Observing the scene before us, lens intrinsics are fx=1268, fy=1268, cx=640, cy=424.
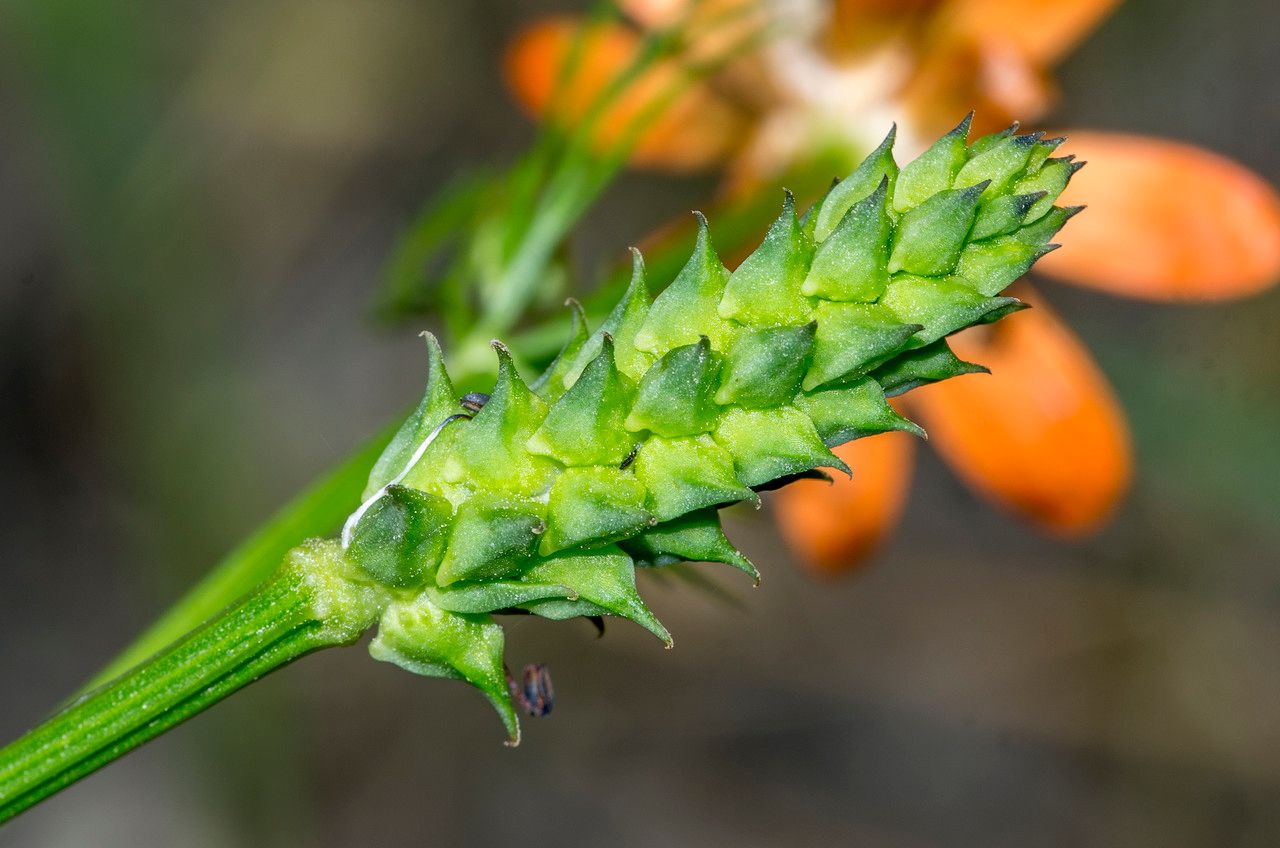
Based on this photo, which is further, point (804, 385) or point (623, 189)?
point (623, 189)

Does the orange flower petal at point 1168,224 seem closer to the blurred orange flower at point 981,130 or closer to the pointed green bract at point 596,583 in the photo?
the blurred orange flower at point 981,130

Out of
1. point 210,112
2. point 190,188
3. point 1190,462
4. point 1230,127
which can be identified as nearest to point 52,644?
point 190,188

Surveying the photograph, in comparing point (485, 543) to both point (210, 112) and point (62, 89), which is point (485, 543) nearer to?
point (62, 89)

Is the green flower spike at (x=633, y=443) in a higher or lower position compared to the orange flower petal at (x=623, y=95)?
lower

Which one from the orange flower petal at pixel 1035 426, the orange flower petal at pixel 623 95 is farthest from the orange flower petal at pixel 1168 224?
the orange flower petal at pixel 623 95

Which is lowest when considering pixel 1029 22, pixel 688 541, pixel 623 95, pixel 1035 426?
pixel 688 541

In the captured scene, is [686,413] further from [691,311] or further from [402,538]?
[402,538]

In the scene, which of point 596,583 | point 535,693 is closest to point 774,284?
point 596,583
